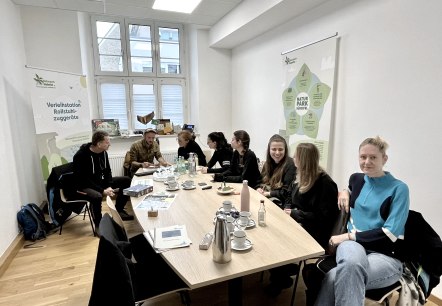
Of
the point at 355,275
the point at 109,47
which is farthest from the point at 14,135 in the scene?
the point at 355,275

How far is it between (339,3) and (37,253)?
13.0ft

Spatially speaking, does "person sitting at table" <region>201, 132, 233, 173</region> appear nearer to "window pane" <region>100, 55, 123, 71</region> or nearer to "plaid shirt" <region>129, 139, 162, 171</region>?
"plaid shirt" <region>129, 139, 162, 171</region>

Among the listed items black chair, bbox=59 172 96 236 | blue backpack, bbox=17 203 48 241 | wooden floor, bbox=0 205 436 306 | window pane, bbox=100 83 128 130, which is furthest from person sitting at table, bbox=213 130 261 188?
window pane, bbox=100 83 128 130

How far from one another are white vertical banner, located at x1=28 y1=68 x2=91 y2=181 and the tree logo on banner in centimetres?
294

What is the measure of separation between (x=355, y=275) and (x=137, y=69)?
469 centimetres

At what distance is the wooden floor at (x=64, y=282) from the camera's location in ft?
6.56

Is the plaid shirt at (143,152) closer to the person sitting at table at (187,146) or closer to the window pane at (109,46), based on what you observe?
the person sitting at table at (187,146)

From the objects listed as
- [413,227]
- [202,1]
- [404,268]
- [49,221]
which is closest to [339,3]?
[202,1]

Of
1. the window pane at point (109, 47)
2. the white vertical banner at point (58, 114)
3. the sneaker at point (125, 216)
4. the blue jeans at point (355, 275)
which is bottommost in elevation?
the sneaker at point (125, 216)

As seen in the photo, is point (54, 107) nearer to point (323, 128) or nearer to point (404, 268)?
point (323, 128)

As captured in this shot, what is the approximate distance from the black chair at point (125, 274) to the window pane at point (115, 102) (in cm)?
341

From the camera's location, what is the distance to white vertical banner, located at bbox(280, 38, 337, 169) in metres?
2.77

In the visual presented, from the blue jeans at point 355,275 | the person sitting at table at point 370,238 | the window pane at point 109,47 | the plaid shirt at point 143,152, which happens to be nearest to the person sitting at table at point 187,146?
the plaid shirt at point 143,152

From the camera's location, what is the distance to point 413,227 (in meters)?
1.49
